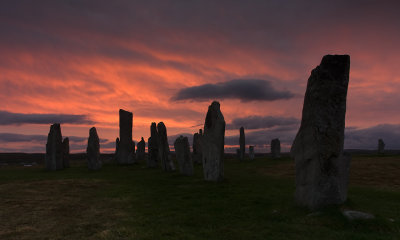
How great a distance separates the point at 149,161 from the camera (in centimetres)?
2762

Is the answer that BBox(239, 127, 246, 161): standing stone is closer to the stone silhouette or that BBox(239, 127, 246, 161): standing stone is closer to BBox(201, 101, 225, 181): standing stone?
the stone silhouette

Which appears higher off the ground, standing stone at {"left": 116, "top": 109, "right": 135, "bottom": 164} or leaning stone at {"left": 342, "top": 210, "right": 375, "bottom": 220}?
standing stone at {"left": 116, "top": 109, "right": 135, "bottom": 164}

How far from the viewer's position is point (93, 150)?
85.7 feet

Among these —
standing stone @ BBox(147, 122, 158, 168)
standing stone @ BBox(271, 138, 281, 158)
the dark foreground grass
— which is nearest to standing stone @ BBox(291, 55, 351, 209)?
the dark foreground grass

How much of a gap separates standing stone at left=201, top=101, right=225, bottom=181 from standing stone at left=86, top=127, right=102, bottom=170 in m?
13.3

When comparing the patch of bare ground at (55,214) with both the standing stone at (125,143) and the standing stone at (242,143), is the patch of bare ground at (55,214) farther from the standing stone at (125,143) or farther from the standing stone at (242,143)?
the standing stone at (242,143)

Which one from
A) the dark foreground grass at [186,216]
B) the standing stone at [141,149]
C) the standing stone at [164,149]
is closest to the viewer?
the dark foreground grass at [186,216]

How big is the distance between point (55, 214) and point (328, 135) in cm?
883

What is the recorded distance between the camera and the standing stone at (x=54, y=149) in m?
26.2

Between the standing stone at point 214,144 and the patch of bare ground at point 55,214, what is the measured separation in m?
5.95

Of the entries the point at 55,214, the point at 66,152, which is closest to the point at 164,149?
the point at 66,152

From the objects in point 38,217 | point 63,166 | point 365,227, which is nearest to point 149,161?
point 63,166

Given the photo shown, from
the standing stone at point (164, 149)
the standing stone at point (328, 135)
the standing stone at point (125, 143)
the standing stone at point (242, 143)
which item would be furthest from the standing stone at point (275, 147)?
the standing stone at point (328, 135)

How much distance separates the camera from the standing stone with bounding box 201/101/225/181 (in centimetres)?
1559
